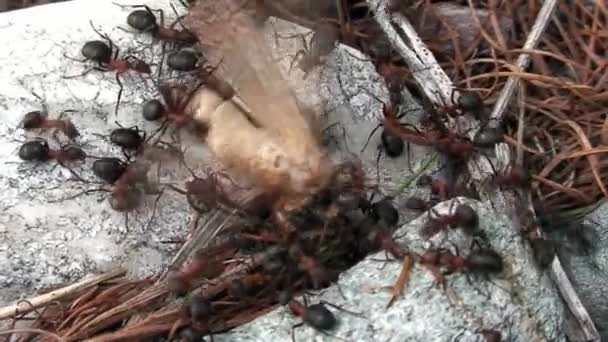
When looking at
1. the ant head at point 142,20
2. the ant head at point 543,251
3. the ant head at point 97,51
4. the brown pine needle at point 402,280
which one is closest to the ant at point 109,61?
the ant head at point 97,51

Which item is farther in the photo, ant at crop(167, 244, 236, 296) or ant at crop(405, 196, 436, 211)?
ant at crop(405, 196, 436, 211)

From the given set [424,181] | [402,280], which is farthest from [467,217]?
[424,181]

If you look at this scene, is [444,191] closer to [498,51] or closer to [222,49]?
[498,51]

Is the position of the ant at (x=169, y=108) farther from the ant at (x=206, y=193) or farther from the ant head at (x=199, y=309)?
the ant head at (x=199, y=309)

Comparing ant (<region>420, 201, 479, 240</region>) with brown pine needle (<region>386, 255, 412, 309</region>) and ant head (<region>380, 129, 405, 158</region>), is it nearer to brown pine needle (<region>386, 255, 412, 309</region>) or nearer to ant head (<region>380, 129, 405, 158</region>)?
brown pine needle (<region>386, 255, 412, 309</region>)

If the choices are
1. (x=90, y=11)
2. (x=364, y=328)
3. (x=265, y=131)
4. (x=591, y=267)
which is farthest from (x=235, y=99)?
(x=591, y=267)

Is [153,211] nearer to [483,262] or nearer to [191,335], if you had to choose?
[191,335]

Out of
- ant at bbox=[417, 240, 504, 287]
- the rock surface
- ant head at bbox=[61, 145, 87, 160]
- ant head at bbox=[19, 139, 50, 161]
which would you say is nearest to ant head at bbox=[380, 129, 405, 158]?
the rock surface
